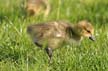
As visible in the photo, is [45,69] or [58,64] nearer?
[45,69]

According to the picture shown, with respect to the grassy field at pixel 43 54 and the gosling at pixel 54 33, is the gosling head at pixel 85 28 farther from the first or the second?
the grassy field at pixel 43 54

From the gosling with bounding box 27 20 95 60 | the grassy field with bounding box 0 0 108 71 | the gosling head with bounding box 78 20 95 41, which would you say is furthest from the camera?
the gosling head with bounding box 78 20 95 41

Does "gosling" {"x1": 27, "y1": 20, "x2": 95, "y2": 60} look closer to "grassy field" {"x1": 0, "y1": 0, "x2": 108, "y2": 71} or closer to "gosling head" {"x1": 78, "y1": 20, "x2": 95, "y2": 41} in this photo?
"gosling head" {"x1": 78, "y1": 20, "x2": 95, "y2": 41}

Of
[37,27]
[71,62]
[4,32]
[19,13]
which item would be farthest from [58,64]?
[19,13]

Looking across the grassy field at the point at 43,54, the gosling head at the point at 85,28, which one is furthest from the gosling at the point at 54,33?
the grassy field at the point at 43,54

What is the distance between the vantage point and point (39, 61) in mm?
4578

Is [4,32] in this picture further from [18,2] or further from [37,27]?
A: [18,2]

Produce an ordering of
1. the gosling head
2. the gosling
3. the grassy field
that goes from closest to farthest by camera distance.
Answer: the grassy field, the gosling, the gosling head

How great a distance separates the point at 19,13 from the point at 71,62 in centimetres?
298

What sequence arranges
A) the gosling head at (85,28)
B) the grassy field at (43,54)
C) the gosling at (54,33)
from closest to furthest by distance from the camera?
the grassy field at (43,54) → the gosling at (54,33) → the gosling head at (85,28)

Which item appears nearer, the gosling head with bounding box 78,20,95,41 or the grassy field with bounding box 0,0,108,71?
the grassy field with bounding box 0,0,108,71

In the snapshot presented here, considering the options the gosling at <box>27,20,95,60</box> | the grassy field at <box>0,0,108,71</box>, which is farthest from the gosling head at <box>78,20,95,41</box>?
the grassy field at <box>0,0,108,71</box>

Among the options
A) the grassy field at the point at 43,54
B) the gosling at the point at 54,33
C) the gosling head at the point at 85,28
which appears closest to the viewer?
the grassy field at the point at 43,54

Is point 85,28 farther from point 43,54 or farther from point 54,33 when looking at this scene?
point 43,54
